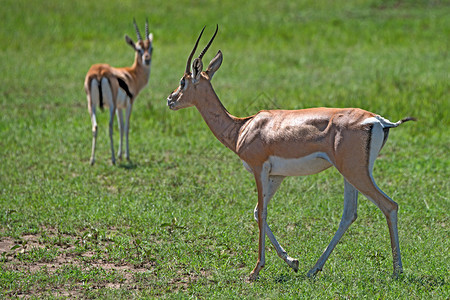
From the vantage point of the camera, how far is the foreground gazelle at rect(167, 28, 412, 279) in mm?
4652

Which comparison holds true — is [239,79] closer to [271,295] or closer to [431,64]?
[431,64]

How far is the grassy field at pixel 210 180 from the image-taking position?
4980 millimetres

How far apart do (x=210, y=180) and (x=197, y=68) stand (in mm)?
2756

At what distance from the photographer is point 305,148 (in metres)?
4.82

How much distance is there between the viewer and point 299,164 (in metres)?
4.87

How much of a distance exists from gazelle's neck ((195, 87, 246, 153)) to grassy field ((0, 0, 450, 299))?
1001 millimetres

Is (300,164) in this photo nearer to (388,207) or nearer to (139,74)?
(388,207)

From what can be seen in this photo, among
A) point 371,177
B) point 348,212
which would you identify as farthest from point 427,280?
point 371,177

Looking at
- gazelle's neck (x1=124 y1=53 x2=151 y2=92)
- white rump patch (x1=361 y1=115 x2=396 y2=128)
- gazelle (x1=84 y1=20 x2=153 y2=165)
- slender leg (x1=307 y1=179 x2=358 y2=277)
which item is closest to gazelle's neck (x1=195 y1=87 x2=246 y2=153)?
slender leg (x1=307 y1=179 x2=358 y2=277)

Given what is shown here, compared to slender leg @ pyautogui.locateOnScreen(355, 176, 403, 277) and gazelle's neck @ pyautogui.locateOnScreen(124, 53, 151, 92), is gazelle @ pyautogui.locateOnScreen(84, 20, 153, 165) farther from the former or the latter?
slender leg @ pyautogui.locateOnScreen(355, 176, 403, 277)

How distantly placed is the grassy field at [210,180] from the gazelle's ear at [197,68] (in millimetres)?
1500

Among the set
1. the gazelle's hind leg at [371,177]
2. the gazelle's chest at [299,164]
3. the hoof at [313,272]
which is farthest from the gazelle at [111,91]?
the gazelle's hind leg at [371,177]

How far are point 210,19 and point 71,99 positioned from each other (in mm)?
8215

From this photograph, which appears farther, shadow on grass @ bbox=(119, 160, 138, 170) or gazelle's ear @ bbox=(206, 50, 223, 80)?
shadow on grass @ bbox=(119, 160, 138, 170)
